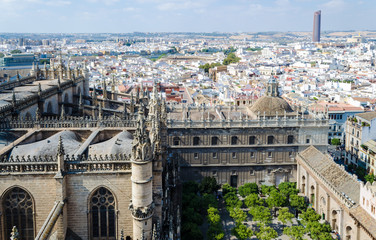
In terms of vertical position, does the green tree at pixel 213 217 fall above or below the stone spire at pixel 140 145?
below

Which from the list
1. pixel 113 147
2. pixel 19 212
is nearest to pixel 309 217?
pixel 113 147

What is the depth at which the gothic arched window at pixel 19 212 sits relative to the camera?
18938 mm

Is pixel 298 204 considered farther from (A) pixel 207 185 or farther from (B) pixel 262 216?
(A) pixel 207 185

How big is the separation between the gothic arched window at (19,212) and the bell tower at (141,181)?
16.4 ft

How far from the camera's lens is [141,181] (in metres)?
17.9

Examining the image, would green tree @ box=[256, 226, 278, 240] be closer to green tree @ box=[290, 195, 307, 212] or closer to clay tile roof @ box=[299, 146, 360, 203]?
clay tile roof @ box=[299, 146, 360, 203]

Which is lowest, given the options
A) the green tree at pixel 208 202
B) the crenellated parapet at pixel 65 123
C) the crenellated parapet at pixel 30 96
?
the green tree at pixel 208 202

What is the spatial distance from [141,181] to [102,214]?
304 centimetres

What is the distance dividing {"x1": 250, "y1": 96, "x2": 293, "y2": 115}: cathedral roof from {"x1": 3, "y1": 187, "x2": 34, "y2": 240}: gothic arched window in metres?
37.0

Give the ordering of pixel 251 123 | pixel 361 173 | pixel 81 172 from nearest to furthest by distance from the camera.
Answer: pixel 81 172 → pixel 251 123 → pixel 361 173

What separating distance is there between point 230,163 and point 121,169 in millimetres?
32379

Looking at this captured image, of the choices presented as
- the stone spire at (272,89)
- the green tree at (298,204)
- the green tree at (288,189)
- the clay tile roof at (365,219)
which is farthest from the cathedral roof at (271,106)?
the clay tile roof at (365,219)

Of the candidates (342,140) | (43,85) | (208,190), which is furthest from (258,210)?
(342,140)

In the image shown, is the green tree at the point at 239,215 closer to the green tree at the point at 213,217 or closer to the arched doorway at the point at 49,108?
the green tree at the point at 213,217
